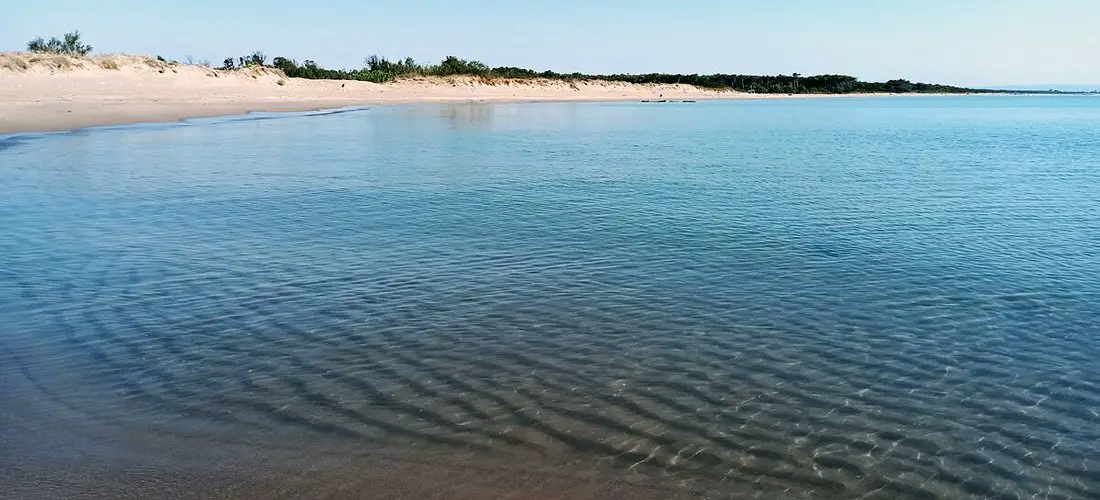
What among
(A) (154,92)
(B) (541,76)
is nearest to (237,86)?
(A) (154,92)

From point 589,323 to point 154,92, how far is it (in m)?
45.9

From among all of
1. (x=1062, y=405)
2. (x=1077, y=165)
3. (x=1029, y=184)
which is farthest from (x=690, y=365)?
(x=1077, y=165)

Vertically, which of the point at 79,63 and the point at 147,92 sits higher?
the point at 79,63

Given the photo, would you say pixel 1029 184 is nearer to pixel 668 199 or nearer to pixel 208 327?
pixel 668 199

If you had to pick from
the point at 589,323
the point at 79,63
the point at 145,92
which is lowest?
the point at 589,323

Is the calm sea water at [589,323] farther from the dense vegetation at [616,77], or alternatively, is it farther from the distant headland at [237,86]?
the dense vegetation at [616,77]

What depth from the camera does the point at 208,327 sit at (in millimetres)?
7871

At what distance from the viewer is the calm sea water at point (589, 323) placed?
554 centimetres

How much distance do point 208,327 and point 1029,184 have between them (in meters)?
20.0

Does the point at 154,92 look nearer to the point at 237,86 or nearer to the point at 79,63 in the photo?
the point at 79,63

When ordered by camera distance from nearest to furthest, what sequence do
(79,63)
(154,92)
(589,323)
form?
(589,323) → (79,63) → (154,92)

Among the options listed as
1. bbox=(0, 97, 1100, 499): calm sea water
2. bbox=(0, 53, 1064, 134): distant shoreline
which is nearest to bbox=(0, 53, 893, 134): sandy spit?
bbox=(0, 53, 1064, 134): distant shoreline

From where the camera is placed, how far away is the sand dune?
3488 cm

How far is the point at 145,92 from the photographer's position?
45.6m
